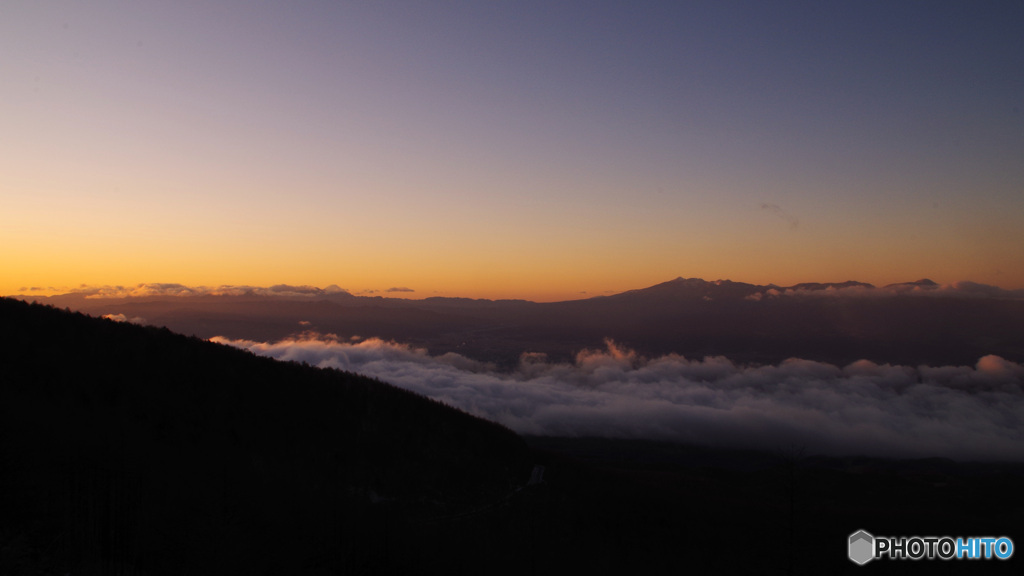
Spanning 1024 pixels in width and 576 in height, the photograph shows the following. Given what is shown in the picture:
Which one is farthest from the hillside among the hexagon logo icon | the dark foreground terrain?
the hexagon logo icon

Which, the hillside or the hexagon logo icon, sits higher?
the hillside

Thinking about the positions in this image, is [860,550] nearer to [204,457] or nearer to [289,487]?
[289,487]

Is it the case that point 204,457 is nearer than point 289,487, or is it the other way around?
point 204,457

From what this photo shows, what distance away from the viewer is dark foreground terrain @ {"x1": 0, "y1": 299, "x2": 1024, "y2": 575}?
12.8 m

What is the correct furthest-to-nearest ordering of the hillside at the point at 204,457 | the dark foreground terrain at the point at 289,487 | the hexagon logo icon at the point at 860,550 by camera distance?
the hexagon logo icon at the point at 860,550, the dark foreground terrain at the point at 289,487, the hillside at the point at 204,457

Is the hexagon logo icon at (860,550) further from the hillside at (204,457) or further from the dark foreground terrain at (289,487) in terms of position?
the hillside at (204,457)

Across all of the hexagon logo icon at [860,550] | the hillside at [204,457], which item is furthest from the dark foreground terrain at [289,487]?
the hexagon logo icon at [860,550]

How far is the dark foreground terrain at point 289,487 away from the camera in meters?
12.8

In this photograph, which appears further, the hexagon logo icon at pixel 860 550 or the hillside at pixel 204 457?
the hexagon logo icon at pixel 860 550

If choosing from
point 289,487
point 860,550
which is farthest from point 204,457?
point 860,550

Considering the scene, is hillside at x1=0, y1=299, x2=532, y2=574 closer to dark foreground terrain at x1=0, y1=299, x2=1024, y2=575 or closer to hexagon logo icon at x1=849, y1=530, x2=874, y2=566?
dark foreground terrain at x1=0, y1=299, x2=1024, y2=575

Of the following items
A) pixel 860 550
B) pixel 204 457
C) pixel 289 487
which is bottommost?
pixel 860 550

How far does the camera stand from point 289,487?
26953 mm

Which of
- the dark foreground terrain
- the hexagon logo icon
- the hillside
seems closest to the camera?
the hillside
